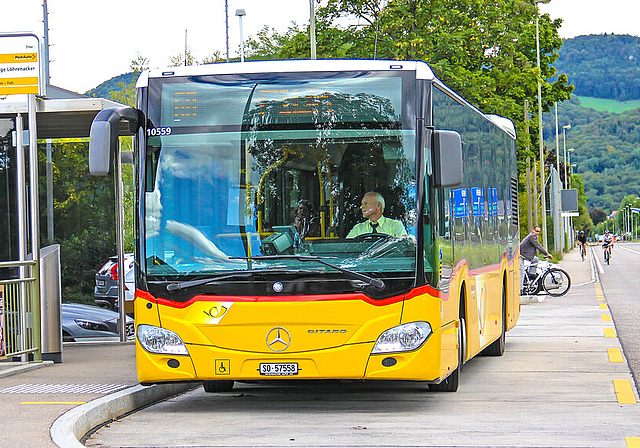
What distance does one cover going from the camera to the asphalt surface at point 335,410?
746 centimetres

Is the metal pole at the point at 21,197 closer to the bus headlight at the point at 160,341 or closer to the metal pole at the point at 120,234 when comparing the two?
the metal pole at the point at 120,234

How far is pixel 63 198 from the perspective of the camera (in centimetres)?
1469

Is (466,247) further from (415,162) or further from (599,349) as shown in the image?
(599,349)

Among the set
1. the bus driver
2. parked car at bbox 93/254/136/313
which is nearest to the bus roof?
the bus driver

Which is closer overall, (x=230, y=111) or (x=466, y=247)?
(x=230, y=111)

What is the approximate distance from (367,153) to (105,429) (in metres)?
2.92

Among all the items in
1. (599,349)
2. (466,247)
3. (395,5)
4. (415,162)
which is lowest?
(599,349)

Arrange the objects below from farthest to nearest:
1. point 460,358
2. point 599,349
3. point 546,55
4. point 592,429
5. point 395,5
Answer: point 546,55
point 395,5
point 599,349
point 460,358
point 592,429

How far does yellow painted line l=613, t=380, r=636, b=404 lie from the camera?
9320mm

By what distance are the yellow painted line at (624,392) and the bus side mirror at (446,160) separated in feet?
8.14

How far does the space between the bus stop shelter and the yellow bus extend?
11.6ft

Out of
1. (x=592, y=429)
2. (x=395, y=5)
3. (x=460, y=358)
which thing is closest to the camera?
(x=592, y=429)

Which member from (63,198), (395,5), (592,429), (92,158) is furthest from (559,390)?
(395,5)

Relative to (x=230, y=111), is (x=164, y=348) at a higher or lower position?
lower
